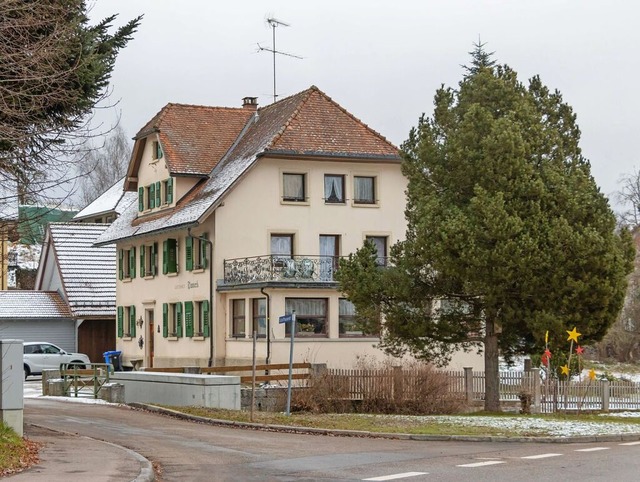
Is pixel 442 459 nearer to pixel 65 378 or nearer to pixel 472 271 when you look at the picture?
pixel 472 271

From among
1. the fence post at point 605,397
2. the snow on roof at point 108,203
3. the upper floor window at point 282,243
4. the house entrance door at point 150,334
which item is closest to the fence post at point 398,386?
the fence post at point 605,397

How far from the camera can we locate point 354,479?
15062 mm

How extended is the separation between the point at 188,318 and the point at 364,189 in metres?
8.61

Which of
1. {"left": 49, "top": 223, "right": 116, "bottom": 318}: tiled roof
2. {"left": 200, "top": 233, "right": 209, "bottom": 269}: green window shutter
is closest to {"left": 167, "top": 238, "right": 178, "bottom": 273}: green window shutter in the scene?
{"left": 200, "top": 233, "right": 209, "bottom": 269}: green window shutter

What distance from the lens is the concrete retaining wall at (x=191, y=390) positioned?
28.7 meters

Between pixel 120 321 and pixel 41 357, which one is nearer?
pixel 41 357

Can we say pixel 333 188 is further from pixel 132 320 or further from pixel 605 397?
pixel 605 397

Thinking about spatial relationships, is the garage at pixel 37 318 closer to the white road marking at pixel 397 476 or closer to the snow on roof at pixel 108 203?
the snow on roof at pixel 108 203

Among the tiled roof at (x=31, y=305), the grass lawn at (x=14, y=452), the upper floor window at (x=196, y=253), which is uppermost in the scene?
the upper floor window at (x=196, y=253)

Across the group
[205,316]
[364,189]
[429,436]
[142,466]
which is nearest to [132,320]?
[205,316]

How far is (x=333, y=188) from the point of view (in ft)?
149

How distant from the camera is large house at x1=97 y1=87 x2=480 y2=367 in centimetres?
4244

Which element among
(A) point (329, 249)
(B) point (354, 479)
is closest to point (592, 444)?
(B) point (354, 479)

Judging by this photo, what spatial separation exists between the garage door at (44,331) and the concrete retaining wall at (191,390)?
2606cm
